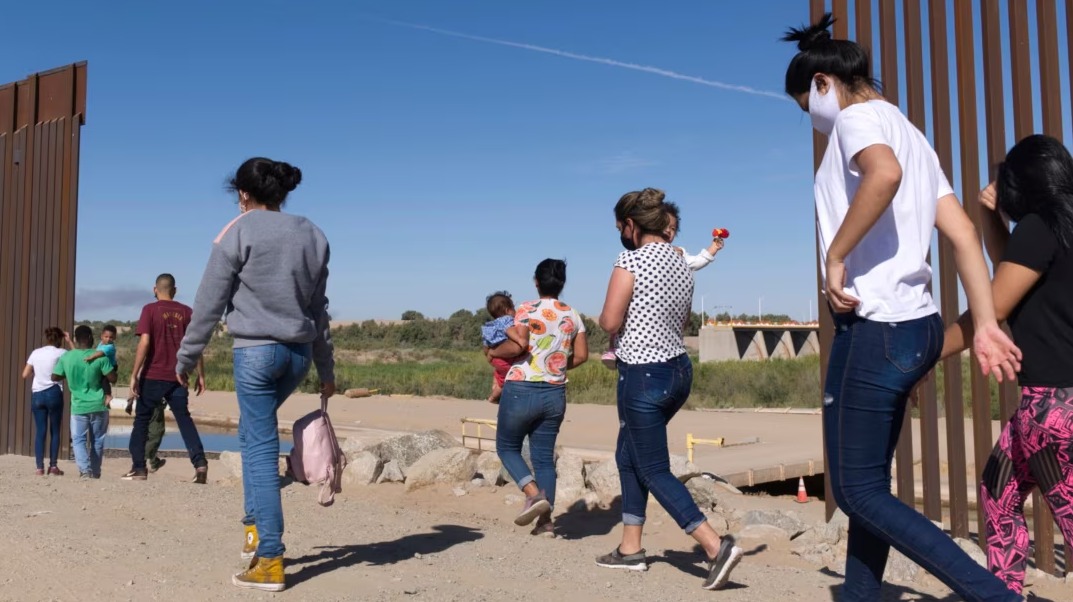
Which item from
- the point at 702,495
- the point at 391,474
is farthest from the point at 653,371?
the point at 391,474

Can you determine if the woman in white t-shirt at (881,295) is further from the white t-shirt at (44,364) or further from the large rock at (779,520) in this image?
the white t-shirt at (44,364)

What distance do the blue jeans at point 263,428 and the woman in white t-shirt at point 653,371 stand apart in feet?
4.76

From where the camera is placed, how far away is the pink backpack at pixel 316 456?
14.7ft

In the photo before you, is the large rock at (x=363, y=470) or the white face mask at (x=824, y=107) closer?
the white face mask at (x=824, y=107)

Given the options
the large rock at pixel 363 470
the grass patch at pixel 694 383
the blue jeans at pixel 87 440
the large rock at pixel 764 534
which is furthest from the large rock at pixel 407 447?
the grass patch at pixel 694 383

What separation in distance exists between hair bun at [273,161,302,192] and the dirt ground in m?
1.78

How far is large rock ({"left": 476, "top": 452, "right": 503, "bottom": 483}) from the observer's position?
28.1ft

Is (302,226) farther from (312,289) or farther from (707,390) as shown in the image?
(707,390)

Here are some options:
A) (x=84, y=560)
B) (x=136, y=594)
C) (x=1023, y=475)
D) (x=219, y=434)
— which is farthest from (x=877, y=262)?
(x=219, y=434)

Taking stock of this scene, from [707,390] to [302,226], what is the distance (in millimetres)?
23888

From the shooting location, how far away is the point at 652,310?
178 inches

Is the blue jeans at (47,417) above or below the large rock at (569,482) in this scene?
above

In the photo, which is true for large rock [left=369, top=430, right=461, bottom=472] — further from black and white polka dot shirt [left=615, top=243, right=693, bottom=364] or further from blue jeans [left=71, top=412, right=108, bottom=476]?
black and white polka dot shirt [left=615, top=243, right=693, bottom=364]

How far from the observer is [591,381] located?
28328 mm
